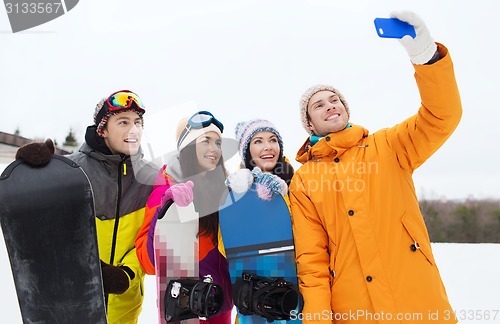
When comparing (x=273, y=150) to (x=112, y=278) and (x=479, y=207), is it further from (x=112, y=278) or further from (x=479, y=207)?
(x=479, y=207)

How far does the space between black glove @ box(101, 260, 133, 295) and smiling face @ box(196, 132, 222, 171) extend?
73 cm

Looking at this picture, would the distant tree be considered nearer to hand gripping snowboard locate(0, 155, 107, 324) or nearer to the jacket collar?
the jacket collar

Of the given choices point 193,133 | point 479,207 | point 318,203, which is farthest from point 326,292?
point 479,207

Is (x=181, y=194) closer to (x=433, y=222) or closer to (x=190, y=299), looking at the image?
(x=190, y=299)

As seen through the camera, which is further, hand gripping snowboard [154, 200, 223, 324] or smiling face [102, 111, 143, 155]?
smiling face [102, 111, 143, 155]

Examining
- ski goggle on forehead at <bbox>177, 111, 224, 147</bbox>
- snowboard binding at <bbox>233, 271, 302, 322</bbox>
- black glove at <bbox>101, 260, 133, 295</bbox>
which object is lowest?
snowboard binding at <bbox>233, 271, 302, 322</bbox>

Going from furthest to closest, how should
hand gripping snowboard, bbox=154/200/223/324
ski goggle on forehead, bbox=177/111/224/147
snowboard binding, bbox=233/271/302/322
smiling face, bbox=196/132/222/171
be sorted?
1. ski goggle on forehead, bbox=177/111/224/147
2. smiling face, bbox=196/132/222/171
3. hand gripping snowboard, bbox=154/200/223/324
4. snowboard binding, bbox=233/271/302/322

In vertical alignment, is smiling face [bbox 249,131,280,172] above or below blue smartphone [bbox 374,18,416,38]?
below

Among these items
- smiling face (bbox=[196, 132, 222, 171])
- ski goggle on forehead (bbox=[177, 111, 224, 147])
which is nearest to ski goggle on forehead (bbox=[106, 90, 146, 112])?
ski goggle on forehead (bbox=[177, 111, 224, 147])

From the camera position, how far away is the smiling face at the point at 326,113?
218cm

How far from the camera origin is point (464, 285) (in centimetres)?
602

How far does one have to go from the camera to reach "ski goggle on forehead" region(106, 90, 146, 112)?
2.59 meters

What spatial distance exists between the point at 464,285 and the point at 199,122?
5134mm

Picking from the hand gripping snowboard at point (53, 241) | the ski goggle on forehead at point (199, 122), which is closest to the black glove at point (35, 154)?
the hand gripping snowboard at point (53, 241)
